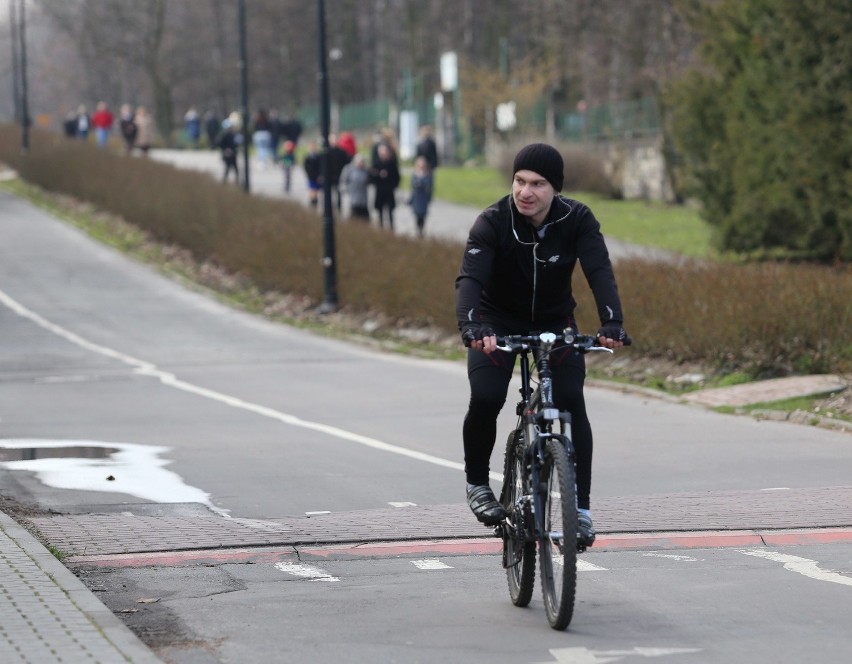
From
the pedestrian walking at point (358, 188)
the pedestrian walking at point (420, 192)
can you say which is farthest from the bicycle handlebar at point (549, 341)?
the pedestrian walking at point (420, 192)

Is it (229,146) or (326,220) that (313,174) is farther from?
(326,220)

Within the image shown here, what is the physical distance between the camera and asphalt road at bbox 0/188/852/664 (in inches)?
256

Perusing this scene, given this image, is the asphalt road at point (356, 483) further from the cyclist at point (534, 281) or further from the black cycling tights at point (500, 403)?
the cyclist at point (534, 281)

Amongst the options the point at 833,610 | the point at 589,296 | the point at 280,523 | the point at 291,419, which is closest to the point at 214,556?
the point at 280,523

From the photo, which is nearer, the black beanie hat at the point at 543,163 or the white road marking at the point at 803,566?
the black beanie hat at the point at 543,163

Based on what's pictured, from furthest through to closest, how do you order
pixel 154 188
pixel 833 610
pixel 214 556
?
1. pixel 154 188
2. pixel 214 556
3. pixel 833 610

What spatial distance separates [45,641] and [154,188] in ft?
109

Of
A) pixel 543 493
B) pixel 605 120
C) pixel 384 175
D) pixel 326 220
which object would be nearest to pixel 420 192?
pixel 384 175

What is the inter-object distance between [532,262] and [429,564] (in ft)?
5.97

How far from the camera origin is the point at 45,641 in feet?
19.5

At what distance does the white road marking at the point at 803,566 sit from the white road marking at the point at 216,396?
3.26m

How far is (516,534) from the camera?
22.9ft

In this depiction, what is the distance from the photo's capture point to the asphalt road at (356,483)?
21.3 feet

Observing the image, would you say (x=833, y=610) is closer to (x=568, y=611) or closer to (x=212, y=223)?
(x=568, y=611)
